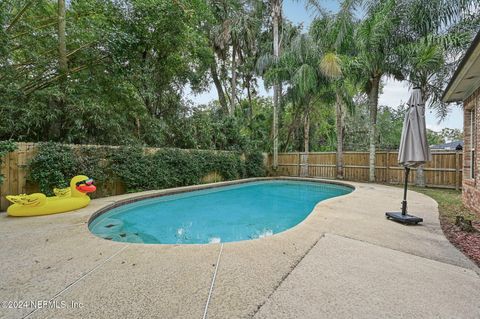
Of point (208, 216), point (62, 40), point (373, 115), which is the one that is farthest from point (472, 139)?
point (62, 40)

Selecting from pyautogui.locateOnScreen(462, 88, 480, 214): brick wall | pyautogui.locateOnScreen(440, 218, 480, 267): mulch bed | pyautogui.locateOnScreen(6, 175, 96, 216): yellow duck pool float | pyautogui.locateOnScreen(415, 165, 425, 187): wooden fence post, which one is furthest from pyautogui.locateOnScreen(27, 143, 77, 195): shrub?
pyautogui.locateOnScreen(415, 165, 425, 187): wooden fence post

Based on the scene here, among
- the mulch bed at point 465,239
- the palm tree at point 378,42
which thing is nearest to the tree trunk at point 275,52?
the palm tree at point 378,42

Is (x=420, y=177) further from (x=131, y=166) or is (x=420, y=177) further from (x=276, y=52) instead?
(x=131, y=166)

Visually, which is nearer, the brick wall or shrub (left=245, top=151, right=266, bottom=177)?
the brick wall

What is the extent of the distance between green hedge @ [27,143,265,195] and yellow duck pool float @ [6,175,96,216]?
87 cm

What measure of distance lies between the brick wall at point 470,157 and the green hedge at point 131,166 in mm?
8670

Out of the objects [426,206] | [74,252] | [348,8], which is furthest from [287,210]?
[348,8]

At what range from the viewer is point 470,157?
514 cm

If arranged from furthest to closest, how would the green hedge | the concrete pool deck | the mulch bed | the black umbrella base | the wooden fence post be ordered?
1. the wooden fence post
2. the green hedge
3. the black umbrella base
4. the mulch bed
5. the concrete pool deck

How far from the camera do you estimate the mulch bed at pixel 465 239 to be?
107 inches

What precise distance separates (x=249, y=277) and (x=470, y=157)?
245 inches

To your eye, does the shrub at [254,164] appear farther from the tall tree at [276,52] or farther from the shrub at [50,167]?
the shrub at [50,167]

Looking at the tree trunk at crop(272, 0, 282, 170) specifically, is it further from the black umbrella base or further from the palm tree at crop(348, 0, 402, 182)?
the black umbrella base

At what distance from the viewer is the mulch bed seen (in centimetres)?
273
